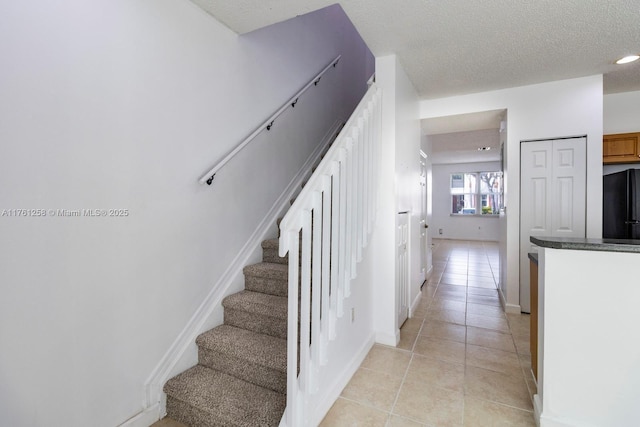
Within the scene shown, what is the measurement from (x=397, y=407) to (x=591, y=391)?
1.02m

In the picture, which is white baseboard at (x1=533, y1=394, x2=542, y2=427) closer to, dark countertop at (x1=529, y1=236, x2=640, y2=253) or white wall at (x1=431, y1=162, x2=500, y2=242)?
dark countertop at (x1=529, y1=236, x2=640, y2=253)

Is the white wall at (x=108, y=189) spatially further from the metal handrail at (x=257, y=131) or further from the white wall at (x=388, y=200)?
the white wall at (x=388, y=200)

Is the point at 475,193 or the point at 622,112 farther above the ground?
the point at 622,112

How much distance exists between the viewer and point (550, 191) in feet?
10.9

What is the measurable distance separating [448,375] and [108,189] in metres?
2.52

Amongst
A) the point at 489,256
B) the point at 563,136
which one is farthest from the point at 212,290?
the point at 489,256

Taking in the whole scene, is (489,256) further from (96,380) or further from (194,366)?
(96,380)

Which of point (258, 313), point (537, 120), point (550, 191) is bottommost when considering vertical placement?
point (258, 313)

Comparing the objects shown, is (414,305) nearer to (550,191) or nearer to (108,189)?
(550,191)

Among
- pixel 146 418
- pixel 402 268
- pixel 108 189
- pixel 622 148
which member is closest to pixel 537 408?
pixel 402 268

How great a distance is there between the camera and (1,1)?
117cm

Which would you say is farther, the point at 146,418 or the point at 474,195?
the point at 474,195

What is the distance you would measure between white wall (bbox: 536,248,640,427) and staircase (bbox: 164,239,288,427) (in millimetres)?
1491

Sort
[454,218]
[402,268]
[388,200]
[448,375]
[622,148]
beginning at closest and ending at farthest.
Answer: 1. [448,375]
2. [388,200]
3. [402,268]
4. [622,148]
5. [454,218]
